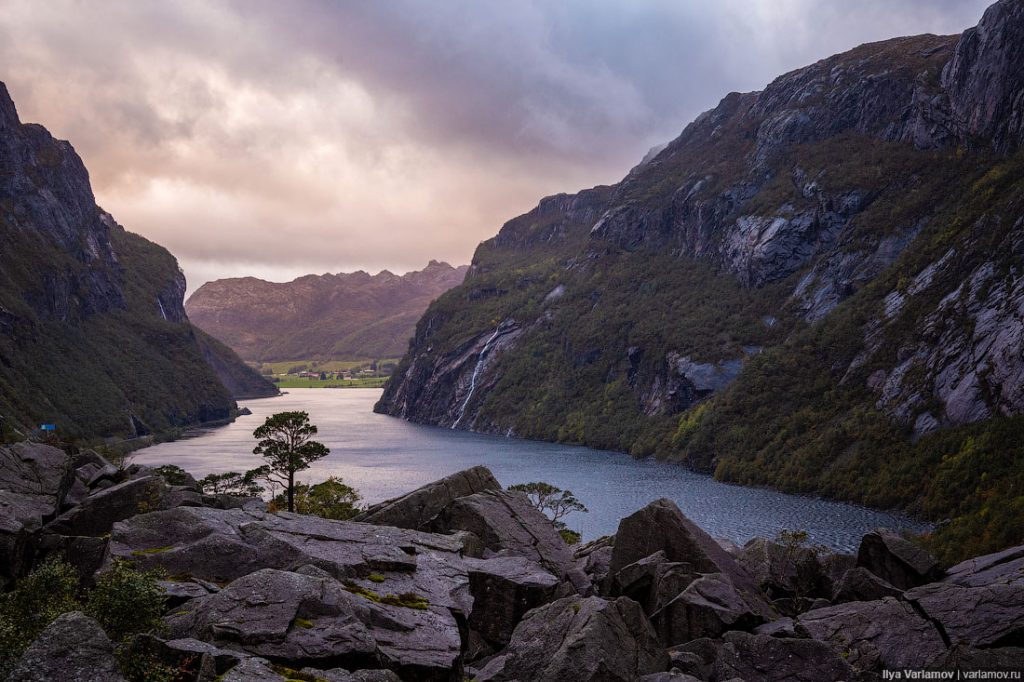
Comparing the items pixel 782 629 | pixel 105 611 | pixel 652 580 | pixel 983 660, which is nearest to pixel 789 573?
pixel 652 580

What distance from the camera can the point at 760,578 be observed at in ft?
110

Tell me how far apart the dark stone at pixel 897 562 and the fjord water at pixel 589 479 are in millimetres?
48628

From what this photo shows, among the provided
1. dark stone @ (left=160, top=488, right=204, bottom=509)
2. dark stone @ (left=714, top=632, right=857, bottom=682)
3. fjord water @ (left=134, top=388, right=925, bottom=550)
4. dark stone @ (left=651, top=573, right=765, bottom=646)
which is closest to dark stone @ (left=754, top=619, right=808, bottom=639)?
dark stone @ (left=651, top=573, right=765, bottom=646)

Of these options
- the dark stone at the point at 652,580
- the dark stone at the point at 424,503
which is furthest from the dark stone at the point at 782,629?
the dark stone at the point at 424,503

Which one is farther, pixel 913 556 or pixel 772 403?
pixel 772 403

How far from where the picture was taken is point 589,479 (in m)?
129

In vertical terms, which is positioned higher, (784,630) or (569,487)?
(784,630)

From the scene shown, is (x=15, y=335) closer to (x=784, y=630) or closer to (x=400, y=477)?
(x=400, y=477)

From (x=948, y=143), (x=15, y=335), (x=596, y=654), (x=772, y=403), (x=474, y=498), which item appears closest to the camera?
(x=596, y=654)

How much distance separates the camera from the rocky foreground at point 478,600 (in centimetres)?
1655

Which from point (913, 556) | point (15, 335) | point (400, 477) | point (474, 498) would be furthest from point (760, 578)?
point (15, 335)

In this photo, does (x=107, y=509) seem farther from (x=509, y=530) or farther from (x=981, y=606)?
(x=981, y=606)

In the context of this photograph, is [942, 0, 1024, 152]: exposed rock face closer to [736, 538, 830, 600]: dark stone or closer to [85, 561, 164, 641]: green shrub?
[736, 538, 830, 600]: dark stone

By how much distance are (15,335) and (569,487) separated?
16971cm
